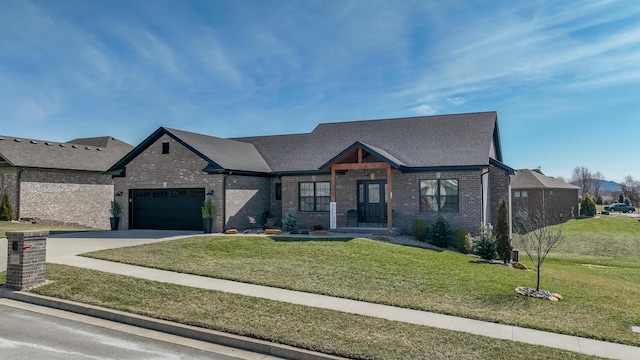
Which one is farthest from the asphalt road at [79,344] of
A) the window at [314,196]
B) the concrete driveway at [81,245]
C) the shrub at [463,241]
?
the window at [314,196]

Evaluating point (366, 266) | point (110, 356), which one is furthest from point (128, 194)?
point (110, 356)

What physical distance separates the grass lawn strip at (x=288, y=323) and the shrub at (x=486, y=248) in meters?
11.0

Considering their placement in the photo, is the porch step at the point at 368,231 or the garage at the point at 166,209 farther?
the garage at the point at 166,209

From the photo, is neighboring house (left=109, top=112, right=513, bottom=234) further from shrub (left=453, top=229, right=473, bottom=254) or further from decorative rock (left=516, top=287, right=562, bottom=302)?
decorative rock (left=516, top=287, right=562, bottom=302)

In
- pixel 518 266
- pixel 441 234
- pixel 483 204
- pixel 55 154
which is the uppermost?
pixel 55 154

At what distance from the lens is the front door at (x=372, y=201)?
2153cm

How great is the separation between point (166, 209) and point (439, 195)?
49.0 ft

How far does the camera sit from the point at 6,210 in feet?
87.6

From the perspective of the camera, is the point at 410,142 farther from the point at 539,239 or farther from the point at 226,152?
the point at 539,239

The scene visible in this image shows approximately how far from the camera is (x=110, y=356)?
6.19 metres

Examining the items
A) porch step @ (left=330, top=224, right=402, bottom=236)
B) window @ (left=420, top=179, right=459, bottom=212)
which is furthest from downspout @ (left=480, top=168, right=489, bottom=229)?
porch step @ (left=330, top=224, right=402, bottom=236)

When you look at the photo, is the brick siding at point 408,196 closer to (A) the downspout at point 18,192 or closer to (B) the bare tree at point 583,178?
(A) the downspout at point 18,192

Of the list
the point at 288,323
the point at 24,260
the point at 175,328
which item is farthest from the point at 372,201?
the point at 24,260

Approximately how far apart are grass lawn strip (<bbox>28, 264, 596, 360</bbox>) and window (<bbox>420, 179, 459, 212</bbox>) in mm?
13352
